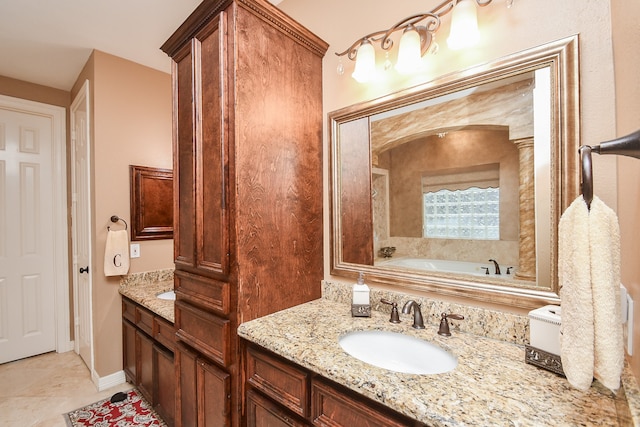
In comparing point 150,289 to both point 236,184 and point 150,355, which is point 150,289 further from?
point 236,184

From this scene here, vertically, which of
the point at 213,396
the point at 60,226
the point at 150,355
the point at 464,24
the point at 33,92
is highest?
the point at 33,92

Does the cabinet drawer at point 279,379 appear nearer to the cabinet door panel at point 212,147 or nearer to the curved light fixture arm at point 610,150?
the cabinet door panel at point 212,147

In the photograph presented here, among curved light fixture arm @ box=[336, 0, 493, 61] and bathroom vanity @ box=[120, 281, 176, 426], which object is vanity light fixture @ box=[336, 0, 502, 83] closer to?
curved light fixture arm @ box=[336, 0, 493, 61]

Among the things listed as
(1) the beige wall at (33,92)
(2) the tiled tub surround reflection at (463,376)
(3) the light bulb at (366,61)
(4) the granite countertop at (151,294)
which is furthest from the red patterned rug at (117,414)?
(1) the beige wall at (33,92)

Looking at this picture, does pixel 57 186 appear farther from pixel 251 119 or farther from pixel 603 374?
pixel 603 374

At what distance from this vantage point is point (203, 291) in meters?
1.42

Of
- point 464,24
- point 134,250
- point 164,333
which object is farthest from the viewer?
point 134,250

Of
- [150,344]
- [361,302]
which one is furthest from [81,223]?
[361,302]

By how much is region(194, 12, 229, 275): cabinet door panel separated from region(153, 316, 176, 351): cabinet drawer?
23.0 inches

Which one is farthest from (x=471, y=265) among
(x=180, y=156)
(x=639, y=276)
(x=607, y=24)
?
(x=180, y=156)

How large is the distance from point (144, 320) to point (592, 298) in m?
2.41

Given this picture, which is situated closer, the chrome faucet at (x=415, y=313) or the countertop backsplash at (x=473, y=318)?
the countertop backsplash at (x=473, y=318)

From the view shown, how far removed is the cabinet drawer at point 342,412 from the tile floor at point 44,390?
83.6 inches

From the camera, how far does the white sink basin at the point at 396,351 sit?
107 cm
